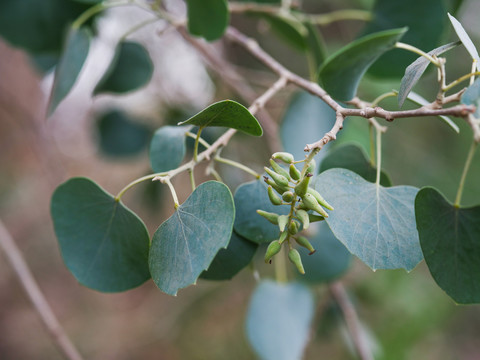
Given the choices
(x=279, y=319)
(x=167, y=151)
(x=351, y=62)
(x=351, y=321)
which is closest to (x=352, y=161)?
(x=351, y=62)

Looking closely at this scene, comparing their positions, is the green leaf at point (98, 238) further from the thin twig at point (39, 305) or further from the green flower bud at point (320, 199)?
the thin twig at point (39, 305)

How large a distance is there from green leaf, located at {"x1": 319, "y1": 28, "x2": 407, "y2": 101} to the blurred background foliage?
260mm

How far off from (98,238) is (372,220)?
0.30 meters

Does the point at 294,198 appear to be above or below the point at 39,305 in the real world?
above

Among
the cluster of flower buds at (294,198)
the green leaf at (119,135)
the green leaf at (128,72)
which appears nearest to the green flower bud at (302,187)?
the cluster of flower buds at (294,198)

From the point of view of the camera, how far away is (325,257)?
721 mm

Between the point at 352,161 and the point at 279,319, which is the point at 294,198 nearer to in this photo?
the point at 352,161

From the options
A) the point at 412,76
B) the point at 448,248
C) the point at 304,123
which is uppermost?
the point at 412,76

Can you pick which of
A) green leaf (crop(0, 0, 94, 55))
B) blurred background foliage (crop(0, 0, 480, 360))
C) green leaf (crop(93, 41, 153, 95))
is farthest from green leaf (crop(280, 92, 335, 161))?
green leaf (crop(0, 0, 94, 55))

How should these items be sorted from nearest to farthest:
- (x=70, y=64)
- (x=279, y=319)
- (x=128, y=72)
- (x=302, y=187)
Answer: (x=302, y=187) → (x=70, y=64) → (x=279, y=319) → (x=128, y=72)

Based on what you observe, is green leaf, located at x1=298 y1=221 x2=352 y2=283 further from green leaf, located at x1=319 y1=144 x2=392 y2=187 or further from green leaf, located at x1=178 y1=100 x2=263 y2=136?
green leaf, located at x1=178 y1=100 x2=263 y2=136

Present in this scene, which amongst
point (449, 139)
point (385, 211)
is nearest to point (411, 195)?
point (385, 211)

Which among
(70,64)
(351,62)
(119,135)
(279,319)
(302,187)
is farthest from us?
(119,135)

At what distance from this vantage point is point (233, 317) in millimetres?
2031
